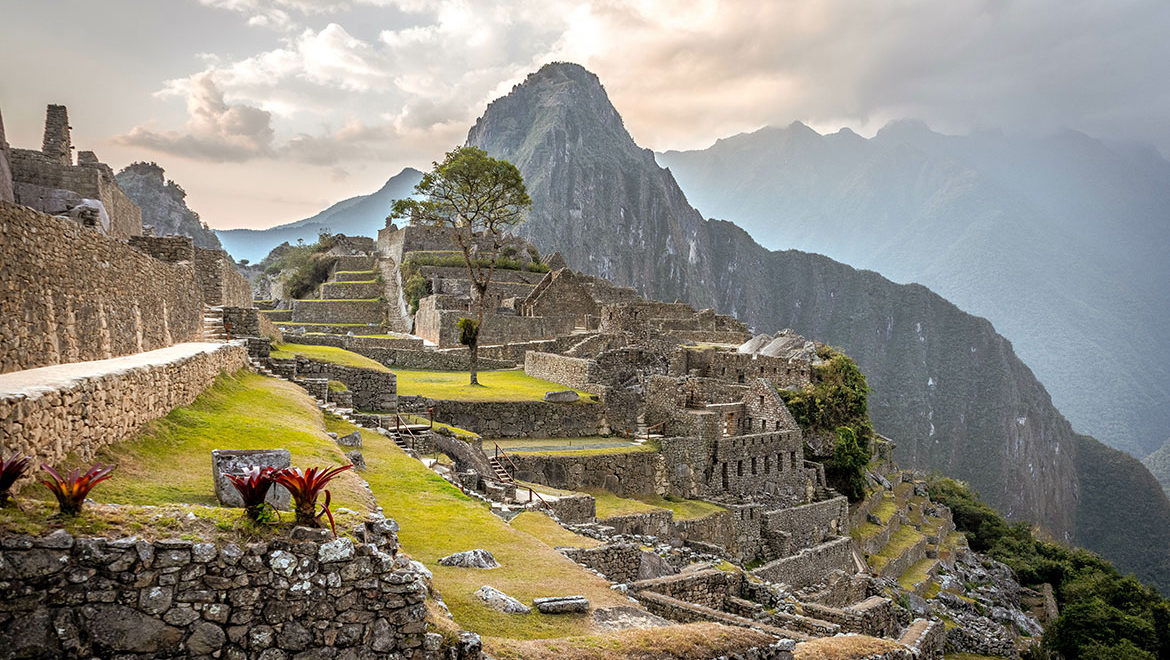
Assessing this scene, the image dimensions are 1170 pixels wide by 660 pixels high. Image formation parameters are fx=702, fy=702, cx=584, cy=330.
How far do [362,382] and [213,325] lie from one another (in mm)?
4274

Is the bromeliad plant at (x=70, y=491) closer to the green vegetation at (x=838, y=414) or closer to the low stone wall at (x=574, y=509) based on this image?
the low stone wall at (x=574, y=509)

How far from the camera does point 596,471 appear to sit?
21609 mm

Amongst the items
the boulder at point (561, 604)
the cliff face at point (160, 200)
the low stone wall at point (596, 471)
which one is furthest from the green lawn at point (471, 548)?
the cliff face at point (160, 200)

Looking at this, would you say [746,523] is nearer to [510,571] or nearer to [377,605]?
[510,571]

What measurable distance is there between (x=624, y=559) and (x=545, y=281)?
112 ft

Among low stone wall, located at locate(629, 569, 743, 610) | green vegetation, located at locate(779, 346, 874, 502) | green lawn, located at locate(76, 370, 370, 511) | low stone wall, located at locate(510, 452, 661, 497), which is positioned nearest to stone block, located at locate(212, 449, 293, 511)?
green lawn, located at locate(76, 370, 370, 511)

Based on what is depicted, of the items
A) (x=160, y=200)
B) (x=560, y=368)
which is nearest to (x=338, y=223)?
(x=160, y=200)

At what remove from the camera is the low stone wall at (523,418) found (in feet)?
74.9

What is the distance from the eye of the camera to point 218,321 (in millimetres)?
18938

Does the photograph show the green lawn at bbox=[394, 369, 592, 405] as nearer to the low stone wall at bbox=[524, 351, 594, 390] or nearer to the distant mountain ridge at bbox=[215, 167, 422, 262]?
the low stone wall at bbox=[524, 351, 594, 390]

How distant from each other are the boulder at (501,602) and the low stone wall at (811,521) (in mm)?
18129

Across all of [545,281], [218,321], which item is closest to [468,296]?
[545,281]

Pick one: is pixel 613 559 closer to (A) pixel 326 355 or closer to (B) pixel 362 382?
(B) pixel 362 382

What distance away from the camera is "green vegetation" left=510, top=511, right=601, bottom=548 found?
38.6ft
